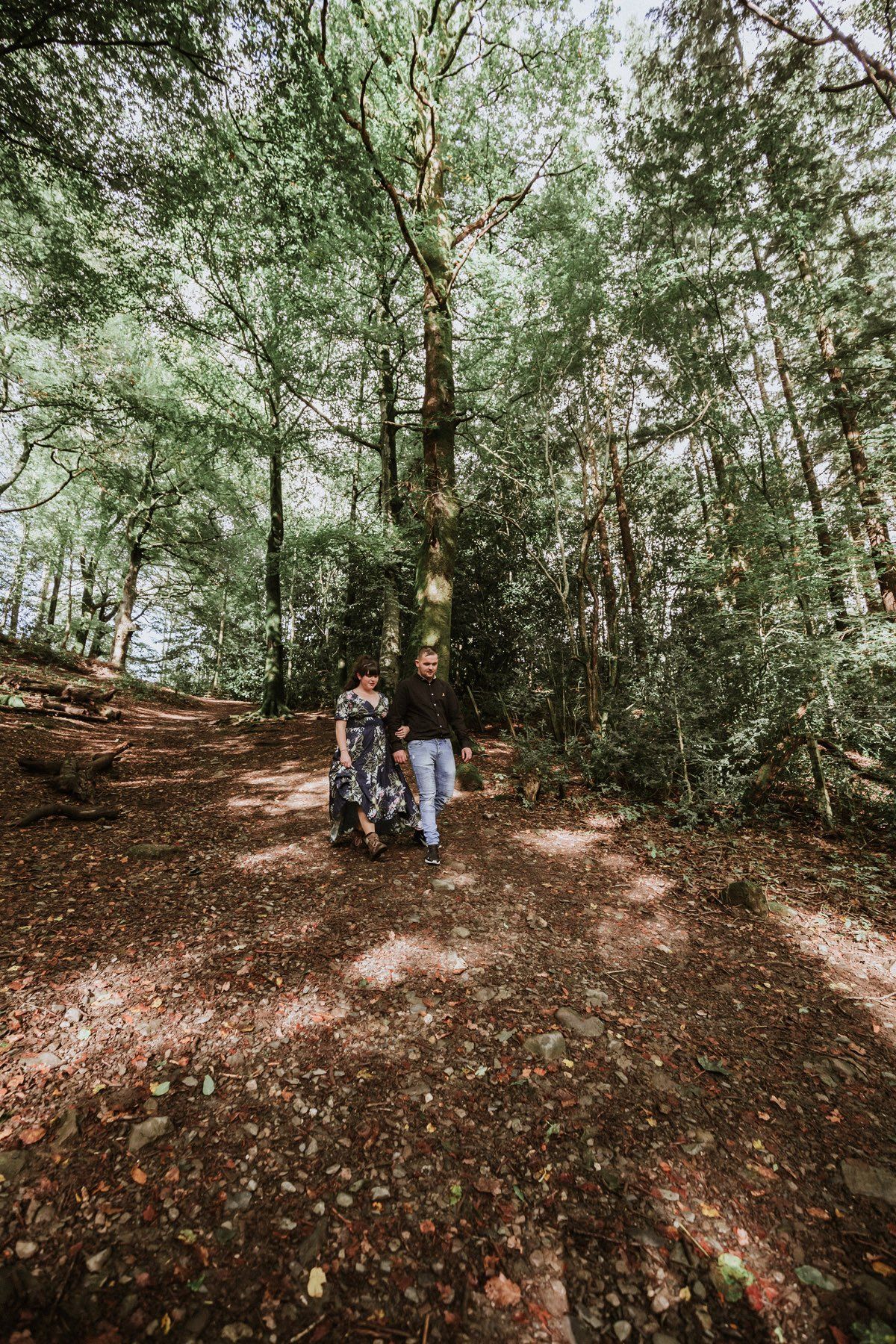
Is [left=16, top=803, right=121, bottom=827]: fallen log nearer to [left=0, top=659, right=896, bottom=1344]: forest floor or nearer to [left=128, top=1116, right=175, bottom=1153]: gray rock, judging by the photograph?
[left=0, top=659, right=896, bottom=1344]: forest floor

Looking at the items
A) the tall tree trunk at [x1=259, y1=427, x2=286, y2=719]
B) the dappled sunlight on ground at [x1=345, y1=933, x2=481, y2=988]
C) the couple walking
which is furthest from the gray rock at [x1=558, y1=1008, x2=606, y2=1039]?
the tall tree trunk at [x1=259, y1=427, x2=286, y2=719]

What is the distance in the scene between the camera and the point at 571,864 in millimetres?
5582

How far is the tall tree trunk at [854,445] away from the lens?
718cm

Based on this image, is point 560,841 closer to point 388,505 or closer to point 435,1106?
point 435,1106

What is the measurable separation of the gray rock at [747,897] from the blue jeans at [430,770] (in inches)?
109

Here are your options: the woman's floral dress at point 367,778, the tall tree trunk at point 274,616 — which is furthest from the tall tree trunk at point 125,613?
the woman's floral dress at point 367,778

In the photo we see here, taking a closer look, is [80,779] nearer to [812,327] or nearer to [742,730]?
[742,730]

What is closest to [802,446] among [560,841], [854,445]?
[854,445]

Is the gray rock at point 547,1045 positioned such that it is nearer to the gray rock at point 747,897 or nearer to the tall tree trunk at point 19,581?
the gray rock at point 747,897

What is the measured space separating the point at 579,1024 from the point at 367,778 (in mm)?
3009

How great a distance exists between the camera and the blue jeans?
5336 millimetres

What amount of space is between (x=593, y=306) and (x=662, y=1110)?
998cm

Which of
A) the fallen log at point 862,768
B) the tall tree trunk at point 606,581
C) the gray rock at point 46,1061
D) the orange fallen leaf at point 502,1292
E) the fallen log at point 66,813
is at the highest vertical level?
the tall tree trunk at point 606,581

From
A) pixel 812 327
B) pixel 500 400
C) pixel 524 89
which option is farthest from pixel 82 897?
pixel 524 89
